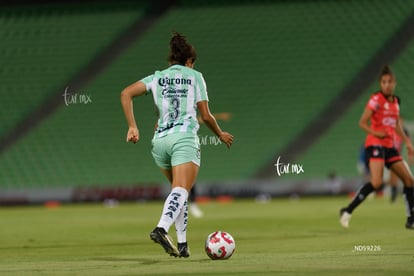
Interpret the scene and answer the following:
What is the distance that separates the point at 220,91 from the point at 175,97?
18430mm

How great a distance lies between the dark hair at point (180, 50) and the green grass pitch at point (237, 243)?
199cm

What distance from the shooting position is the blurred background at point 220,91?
86.4 feet

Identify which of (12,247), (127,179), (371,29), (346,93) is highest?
(371,29)

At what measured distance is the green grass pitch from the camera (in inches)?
322

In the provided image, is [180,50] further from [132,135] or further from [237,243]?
[237,243]

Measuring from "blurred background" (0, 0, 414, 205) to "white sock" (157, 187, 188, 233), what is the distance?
53.7ft

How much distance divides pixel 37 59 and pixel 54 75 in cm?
79

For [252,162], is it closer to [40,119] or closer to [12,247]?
[40,119]

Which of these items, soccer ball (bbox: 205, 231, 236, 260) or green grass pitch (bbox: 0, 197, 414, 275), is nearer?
green grass pitch (bbox: 0, 197, 414, 275)

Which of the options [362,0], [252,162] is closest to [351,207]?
[252,162]

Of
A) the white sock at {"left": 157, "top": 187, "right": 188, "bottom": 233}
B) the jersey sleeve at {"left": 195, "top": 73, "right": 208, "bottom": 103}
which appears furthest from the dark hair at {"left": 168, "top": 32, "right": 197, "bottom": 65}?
the white sock at {"left": 157, "top": 187, "right": 188, "bottom": 233}

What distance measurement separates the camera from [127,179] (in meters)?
27.1

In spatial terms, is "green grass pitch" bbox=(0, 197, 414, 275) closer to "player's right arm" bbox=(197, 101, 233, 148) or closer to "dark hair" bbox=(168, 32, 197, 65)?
"player's right arm" bbox=(197, 101, 233, 148)

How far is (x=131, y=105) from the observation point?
29.8ft
